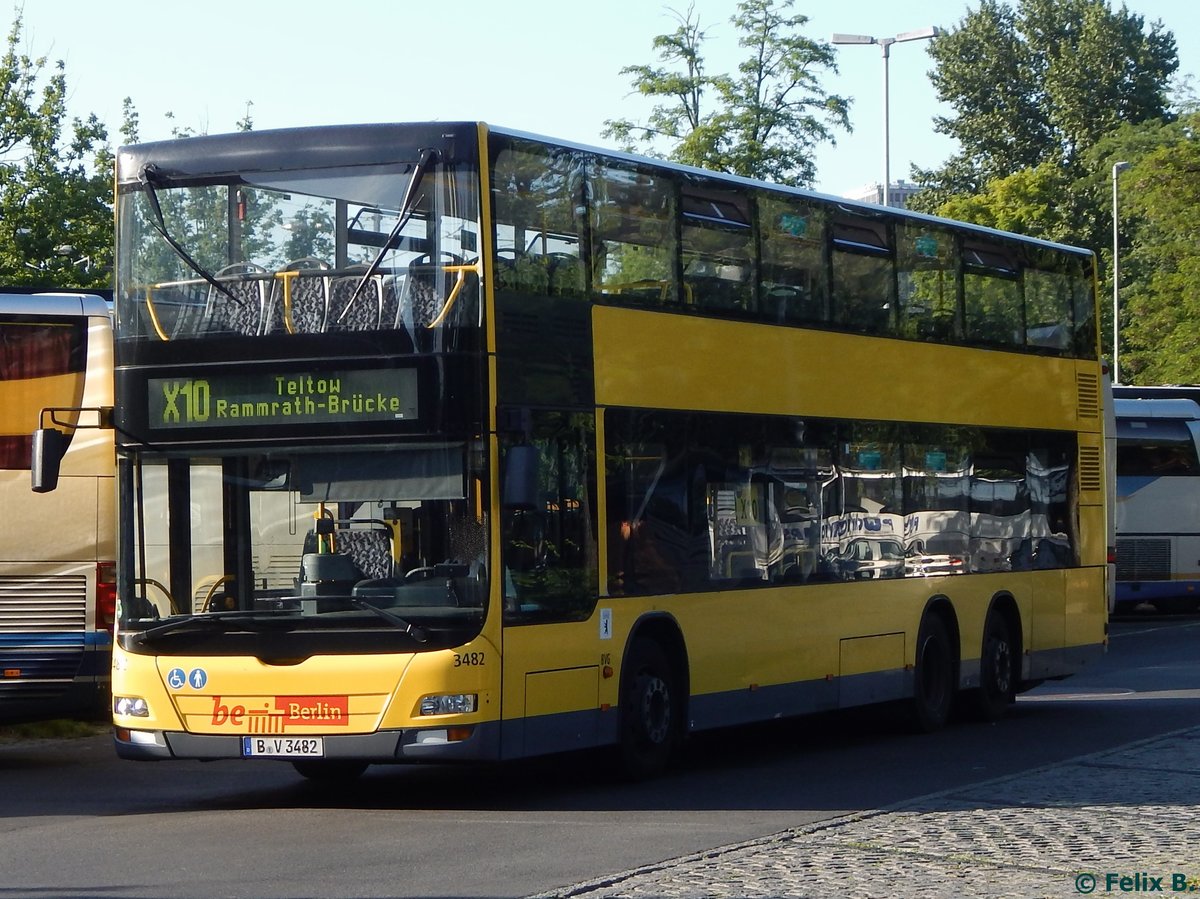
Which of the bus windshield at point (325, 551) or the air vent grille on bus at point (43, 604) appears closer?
the bus windshield at point (325, 551)

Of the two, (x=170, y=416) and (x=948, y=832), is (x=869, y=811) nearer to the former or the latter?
(x=948, y=832)

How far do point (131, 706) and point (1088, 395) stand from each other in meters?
11.4

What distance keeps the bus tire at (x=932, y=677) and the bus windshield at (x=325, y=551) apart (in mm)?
6617

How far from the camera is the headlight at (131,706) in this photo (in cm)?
1222

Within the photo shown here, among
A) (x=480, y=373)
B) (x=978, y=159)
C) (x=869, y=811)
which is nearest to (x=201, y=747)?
(x=480, y=373)

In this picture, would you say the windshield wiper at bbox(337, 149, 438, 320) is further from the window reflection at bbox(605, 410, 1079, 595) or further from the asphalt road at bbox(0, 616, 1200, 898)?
the asphalt road at bbox(0, 616, 1200, 898)

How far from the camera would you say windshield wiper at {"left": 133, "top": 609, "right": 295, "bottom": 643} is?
39.2 feet

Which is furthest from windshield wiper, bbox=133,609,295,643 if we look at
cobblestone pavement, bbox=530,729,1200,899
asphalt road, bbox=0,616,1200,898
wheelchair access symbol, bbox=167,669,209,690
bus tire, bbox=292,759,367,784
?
cobblestone pavement, bbox=530,729,1200,899

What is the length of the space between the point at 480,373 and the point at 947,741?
6758mm

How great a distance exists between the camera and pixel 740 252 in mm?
14867

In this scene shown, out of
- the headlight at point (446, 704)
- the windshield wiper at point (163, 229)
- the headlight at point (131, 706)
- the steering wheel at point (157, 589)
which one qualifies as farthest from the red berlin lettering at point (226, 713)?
the windshield wiper at point (163, 229)

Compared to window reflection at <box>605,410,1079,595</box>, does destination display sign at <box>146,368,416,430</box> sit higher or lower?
higher

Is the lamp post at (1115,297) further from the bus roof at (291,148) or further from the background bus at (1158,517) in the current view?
the bus roof at (291,148)

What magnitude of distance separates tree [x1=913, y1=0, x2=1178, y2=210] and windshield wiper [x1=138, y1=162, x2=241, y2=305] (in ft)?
232
